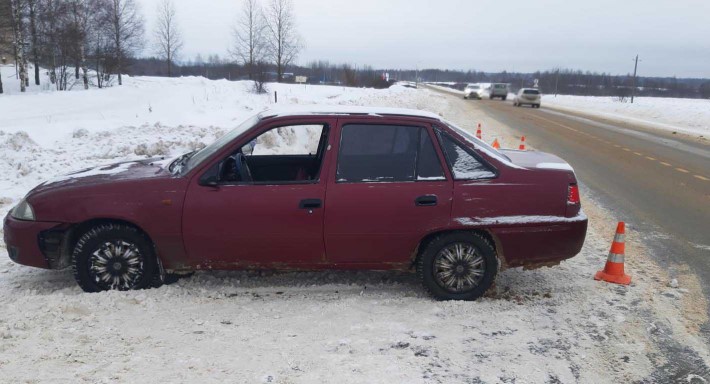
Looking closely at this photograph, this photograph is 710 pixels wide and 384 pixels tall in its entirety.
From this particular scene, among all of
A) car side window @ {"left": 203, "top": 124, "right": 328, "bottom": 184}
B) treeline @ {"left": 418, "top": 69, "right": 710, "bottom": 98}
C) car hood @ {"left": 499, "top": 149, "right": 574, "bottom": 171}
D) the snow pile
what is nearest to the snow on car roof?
car side window @ {"left": 203, "top": 124, "right": 328, "bottom": 184}

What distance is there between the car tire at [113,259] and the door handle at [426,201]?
7.44 ft

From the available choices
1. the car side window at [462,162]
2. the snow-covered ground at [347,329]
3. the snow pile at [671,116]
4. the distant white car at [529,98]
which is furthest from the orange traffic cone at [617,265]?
the distant white car at [529,98]

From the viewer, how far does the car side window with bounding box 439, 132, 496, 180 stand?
442cm

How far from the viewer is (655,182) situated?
33.8 ft

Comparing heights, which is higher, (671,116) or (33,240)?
(671,116)

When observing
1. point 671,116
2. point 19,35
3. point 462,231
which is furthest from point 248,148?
point 671,116

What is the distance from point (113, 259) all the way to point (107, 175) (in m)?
0.76

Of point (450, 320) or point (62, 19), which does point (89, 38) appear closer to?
point (62, 19)

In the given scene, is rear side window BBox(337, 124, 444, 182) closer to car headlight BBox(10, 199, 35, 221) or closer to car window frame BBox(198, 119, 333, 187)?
car window frame BBox(198, 119, 333, 187)

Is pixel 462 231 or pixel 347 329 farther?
pixel 462 231

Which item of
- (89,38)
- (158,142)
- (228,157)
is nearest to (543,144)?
(158,142)

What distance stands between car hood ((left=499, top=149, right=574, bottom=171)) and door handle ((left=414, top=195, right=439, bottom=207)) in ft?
3.09

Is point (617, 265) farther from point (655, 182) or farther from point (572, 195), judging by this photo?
point (655, 182)

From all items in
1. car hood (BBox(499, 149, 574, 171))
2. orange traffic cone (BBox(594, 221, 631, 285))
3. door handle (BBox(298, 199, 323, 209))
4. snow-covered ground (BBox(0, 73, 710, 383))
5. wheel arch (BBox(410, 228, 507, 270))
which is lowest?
snow-covered ground (BBox(0, 73, 710, 383))
